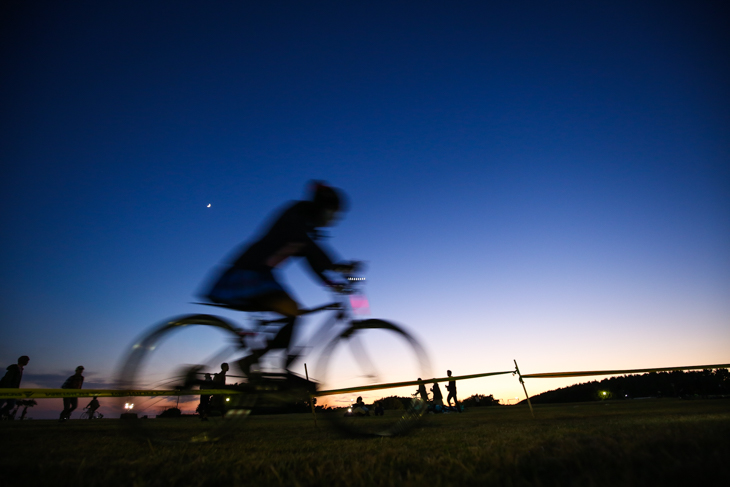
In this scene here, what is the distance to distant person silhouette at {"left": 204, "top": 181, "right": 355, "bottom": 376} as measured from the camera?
3311mm

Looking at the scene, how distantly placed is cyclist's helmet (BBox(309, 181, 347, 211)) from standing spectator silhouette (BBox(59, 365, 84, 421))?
11.5 metres

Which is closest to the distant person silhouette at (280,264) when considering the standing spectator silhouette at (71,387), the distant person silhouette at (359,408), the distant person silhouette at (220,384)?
the distant person silhouette at (220,384)

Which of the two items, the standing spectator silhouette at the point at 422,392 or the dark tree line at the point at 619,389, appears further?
the dark tree line at the point at 619,389

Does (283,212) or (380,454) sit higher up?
(283,212)

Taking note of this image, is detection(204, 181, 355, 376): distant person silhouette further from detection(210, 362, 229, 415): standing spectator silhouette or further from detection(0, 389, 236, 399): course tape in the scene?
detection(0, 389, 236, 399): course tape

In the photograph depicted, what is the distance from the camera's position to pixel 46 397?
14.7 feet

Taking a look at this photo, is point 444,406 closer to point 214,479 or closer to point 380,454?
point 380,454

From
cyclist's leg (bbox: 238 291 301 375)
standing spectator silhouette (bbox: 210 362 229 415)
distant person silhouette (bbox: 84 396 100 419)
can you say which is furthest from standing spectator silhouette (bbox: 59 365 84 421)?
cyclist's leg (bbox: 238 291 301 375)

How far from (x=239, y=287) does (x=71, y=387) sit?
1130 centimetres

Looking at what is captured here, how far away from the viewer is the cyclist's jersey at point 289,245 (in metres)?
3.34

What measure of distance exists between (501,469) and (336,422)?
2.33 metres

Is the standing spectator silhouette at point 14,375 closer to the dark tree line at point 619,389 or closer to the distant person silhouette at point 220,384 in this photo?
the distant person silhouette at point 220,384

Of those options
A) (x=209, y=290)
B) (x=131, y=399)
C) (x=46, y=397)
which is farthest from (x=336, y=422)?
(x=46, y=397)

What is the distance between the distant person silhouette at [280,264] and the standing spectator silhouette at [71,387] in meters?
10.7
